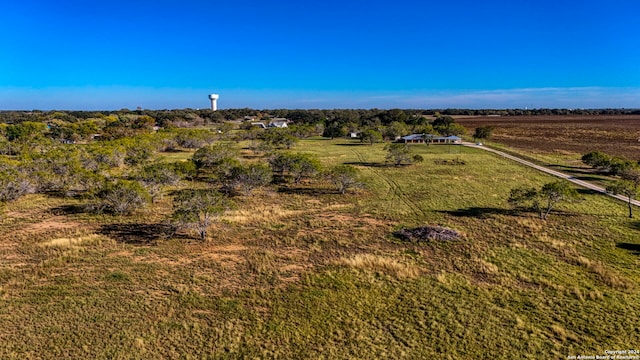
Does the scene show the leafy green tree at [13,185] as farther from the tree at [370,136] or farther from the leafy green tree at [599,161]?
the leafy green tree at [599,161]

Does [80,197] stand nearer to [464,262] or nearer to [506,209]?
[464,262]

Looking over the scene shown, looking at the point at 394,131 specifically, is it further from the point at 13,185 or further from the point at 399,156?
the point at 13,185

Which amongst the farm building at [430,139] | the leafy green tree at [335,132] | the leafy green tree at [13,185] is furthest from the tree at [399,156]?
the leafy green tree at [335,132]

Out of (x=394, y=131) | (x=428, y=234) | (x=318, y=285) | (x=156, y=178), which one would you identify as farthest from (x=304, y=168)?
(x=394, y=131)

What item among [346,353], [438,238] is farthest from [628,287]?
[346,353]

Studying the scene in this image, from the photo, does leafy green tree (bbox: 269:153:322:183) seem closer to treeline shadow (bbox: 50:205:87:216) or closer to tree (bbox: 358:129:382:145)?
treeline shadow (bbox: 50:205:87:216)

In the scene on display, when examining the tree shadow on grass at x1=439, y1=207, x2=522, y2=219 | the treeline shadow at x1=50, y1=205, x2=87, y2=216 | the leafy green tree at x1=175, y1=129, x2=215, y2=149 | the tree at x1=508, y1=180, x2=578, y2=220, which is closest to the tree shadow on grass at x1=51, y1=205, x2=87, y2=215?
the treeline shadow at x1=50, y1=205, x2=87, y2=216
